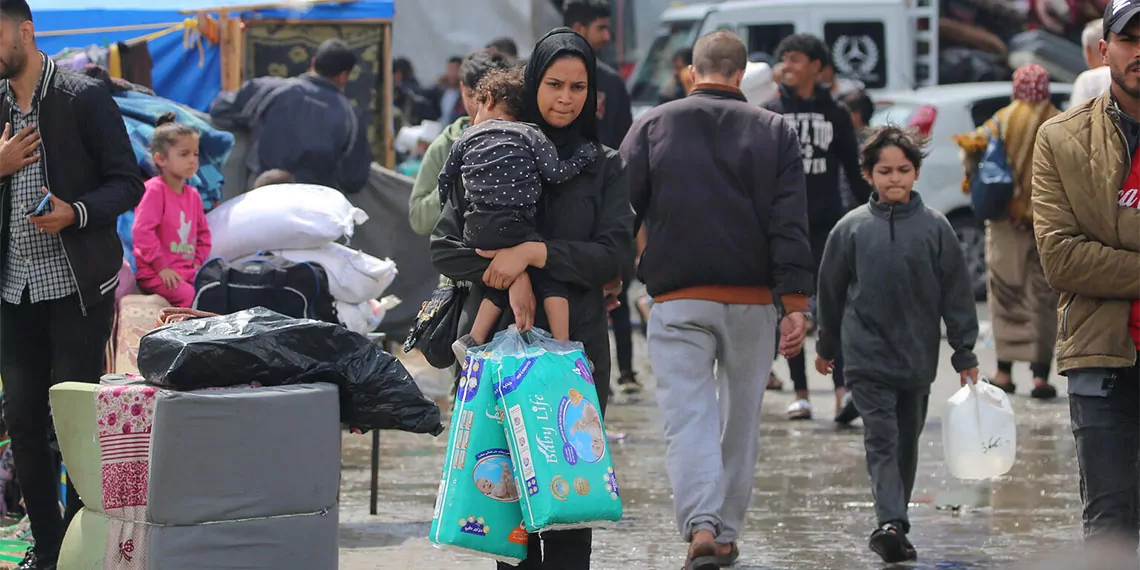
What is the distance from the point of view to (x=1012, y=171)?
10.3 metres

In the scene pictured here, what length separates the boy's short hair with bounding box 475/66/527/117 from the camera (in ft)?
16.2

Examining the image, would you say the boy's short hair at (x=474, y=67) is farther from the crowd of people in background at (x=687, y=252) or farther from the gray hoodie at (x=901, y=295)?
the gray hoodie at (x=901, y=295)

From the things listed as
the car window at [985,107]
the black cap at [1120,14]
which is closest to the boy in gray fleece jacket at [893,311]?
the black cap at [1120,14]

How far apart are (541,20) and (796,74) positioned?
9441 mm

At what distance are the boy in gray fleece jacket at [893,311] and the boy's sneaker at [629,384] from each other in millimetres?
3892

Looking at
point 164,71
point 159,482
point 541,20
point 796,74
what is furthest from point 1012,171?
point 541,20

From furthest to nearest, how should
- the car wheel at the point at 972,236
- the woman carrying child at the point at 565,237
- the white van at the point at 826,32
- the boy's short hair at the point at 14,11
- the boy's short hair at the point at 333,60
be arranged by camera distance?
the white van at the point at 826,32 < the car wheel at the point at 972,236 < the boy's short hair at the point at 333,60 < the boy's short hair at the point at 14,11 < the woman carrying child at the point at 565,237

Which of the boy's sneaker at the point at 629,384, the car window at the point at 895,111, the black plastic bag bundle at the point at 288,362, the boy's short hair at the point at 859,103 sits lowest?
the boy's sneaker at the point at 629,384

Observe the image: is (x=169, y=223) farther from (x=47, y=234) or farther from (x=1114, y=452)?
(x=1114, y=452)

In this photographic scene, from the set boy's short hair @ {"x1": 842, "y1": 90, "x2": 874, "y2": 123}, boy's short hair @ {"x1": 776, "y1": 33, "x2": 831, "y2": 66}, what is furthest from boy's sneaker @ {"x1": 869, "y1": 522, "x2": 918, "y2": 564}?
boy's short hair @ {"x1": 842, "y1": 90, "x2": 874, "y2": 123}

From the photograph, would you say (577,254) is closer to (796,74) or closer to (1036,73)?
(796,74)

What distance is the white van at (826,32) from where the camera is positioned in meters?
16.4

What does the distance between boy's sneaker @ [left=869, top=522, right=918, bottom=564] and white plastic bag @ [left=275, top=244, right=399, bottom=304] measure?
2638 mm

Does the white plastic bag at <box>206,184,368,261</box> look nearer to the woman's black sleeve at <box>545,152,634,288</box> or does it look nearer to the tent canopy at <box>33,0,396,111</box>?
the woman's black sleeve at <box>545,152,634,288</box>
